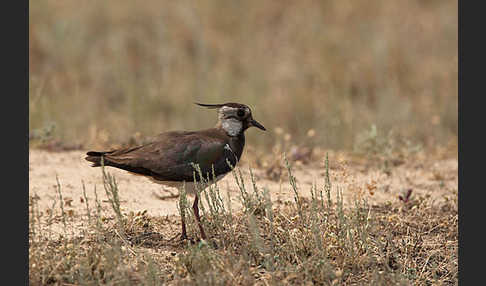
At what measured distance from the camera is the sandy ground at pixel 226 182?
646cm

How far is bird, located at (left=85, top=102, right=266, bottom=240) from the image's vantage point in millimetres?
5531

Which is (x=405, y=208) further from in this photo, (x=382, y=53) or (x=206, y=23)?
(x=206, y=23)

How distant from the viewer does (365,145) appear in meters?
8.03

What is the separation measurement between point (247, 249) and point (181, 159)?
87 cm

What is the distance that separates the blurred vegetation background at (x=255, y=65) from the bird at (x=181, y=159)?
3.12 m

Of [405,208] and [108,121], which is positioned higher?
[108,121]

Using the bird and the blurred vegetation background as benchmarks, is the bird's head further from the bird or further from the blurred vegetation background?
the blurred vegetation background

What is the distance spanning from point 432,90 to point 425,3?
3.26 m

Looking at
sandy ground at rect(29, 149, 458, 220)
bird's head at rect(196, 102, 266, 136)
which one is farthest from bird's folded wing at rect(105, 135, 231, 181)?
sandy ground at rect(29, 149, 458, 220)

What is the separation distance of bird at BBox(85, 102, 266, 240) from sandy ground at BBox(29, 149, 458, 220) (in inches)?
17.8

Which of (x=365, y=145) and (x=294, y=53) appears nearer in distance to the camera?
(x=365, y=145)

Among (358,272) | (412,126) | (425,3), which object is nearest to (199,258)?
(358,272)

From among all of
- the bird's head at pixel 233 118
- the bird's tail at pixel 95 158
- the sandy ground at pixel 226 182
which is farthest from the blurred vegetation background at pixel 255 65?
the bird's tail at pixel 95 158

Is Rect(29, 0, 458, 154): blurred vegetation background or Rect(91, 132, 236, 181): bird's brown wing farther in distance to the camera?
Rect(29, 0, 458, 154): blurred vegetation background
